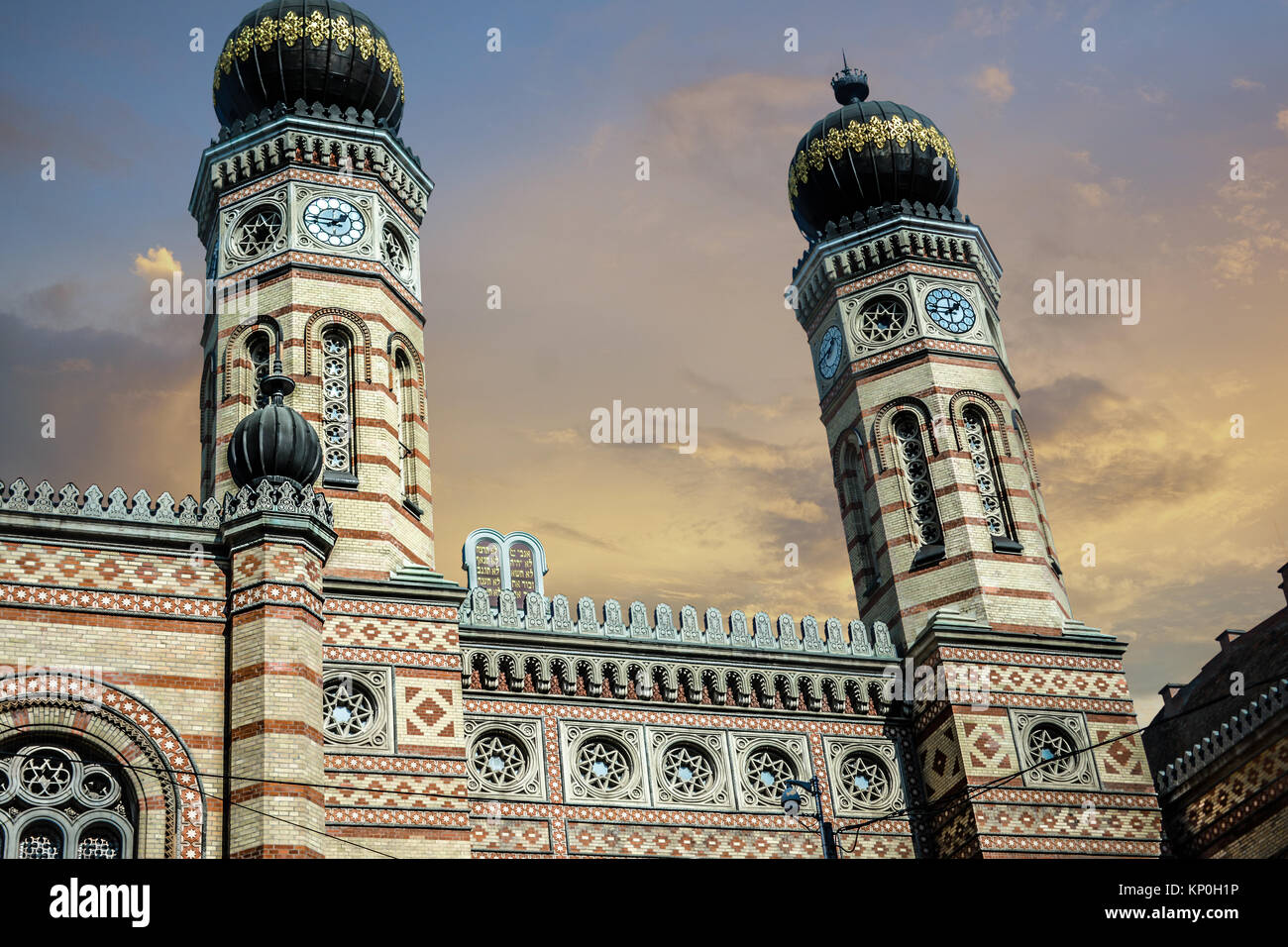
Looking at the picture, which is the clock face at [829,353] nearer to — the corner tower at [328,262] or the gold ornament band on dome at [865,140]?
the gold ornament band on dome at [865,140]

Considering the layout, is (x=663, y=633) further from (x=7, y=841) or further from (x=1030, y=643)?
Answer: (x=7, y=841)

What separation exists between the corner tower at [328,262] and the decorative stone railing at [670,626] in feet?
5.35

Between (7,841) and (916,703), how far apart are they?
15.0 m

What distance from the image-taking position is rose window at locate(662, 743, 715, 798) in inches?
995

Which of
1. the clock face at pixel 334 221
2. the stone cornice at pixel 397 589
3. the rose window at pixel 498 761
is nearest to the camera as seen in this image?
the stone cornice at pixel 397 589

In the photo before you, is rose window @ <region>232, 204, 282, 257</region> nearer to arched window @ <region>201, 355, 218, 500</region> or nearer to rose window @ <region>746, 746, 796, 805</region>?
arched window @ <region>201, 355, 218, 500</region>

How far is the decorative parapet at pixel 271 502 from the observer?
21047 mm

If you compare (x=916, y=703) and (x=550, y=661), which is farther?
(x=916, y=703)

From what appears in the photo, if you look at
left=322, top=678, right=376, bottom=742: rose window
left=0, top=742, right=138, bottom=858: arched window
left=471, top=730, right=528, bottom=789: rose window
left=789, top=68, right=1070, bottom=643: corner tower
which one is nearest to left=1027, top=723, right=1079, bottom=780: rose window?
left=789, top=68, right=1070, bottom=643: corner tower

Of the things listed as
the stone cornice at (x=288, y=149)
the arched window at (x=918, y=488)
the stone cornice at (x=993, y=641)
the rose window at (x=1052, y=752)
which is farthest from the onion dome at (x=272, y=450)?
the rose window at (x=1052, y=752)

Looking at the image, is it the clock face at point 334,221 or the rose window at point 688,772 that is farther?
the clock face at point 334,221

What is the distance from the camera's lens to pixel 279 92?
93.8 feet

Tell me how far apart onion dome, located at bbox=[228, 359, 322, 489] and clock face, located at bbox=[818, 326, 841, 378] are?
41.6 feet
